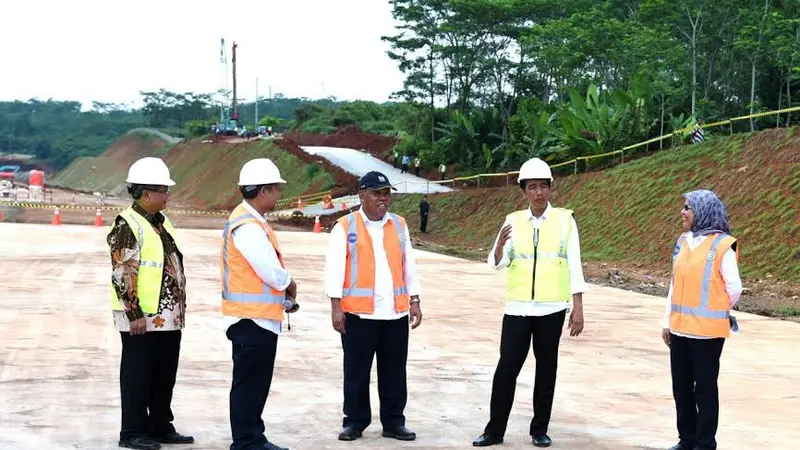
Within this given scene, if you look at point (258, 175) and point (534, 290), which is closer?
point (258, 175)

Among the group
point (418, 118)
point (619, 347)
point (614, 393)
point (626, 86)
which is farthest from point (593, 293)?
point (418, 118)

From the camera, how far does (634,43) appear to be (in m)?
48.3

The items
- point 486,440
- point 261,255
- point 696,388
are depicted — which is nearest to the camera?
point 261,255

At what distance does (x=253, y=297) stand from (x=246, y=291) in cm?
6

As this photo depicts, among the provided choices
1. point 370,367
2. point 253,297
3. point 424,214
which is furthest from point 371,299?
point 424,214

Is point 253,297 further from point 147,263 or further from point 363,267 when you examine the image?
point 363,267

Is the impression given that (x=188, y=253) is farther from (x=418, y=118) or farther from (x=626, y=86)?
(x=418, y=118)

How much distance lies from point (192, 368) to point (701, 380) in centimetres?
525

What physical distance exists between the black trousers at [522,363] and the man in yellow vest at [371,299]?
608 mm

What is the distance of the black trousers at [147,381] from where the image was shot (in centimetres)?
780

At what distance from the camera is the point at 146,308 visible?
7.75 m

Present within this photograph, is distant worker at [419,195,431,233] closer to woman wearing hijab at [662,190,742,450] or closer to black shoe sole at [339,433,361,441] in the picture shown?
black shoe sole at [339,433,361,441]

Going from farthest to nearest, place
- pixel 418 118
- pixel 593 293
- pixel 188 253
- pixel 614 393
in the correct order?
pixel 418 118 < pixel 188 253 < pixel 593 293 < pixel 614 393

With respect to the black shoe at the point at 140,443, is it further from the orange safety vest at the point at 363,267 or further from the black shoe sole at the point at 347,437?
the orange safety vest at the point at 363,267
